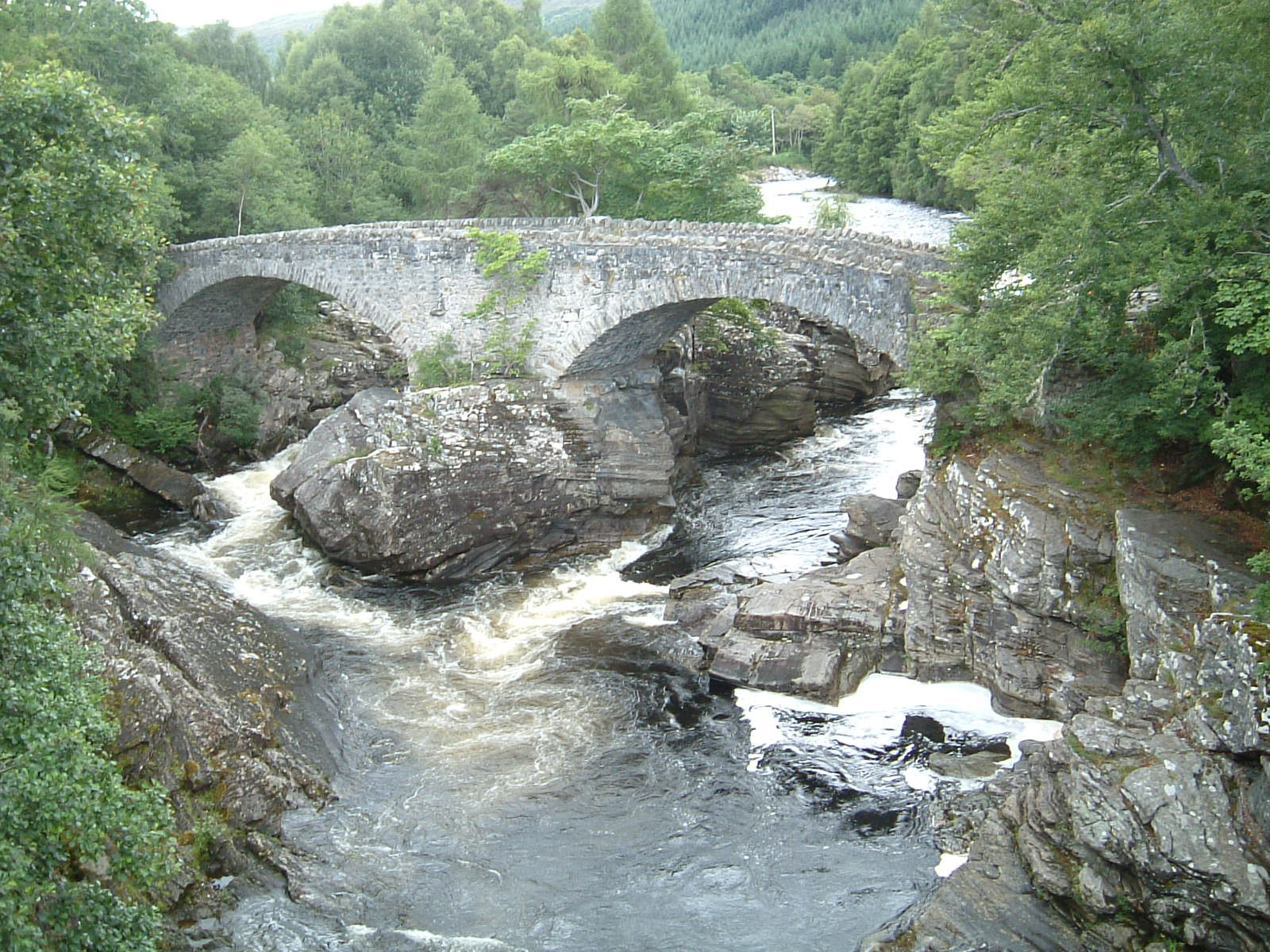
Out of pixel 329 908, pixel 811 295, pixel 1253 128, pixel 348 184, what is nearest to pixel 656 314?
pixel 811 295

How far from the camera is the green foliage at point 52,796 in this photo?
805cm

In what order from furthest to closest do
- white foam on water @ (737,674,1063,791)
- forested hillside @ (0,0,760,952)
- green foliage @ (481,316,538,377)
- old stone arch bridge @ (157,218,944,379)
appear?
green foliage @ (481,316,538,377), old stone arch bridge @ (157,218,944,379), white foam on water @ (737,674,1063,791), forested hillside @ (0,0,760,952)

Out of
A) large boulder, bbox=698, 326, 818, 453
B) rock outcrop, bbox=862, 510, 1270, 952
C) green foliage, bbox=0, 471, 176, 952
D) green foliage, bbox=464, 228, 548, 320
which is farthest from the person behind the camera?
large boulder, bbox=698, 326, 818, 453

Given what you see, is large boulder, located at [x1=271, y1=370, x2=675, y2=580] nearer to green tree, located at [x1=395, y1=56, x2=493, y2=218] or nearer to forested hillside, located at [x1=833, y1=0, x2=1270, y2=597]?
forested hillside, located at [x1=833, y1=0, x2=1270, y2=597]

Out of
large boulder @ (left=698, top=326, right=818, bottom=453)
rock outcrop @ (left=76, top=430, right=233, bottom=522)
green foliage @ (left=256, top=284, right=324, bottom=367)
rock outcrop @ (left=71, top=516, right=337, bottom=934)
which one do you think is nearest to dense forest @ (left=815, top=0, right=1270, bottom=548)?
large boulder @ (left=698, top=326, right=818, bottom=453)

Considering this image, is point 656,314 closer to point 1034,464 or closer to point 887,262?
point 887,262

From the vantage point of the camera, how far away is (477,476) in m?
22.2

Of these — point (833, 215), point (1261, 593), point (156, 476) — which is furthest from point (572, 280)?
point (833, 215)

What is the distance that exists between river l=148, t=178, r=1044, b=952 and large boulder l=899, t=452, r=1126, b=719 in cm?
65

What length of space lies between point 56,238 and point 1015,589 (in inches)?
518

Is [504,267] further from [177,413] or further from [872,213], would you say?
[872,213]

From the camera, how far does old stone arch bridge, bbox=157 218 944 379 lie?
19.9 metres

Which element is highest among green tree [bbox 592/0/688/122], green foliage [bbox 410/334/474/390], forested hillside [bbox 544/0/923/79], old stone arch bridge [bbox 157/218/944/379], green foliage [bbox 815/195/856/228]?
forested hillside [bbox 544/0/923/79]

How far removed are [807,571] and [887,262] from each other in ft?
19.9
